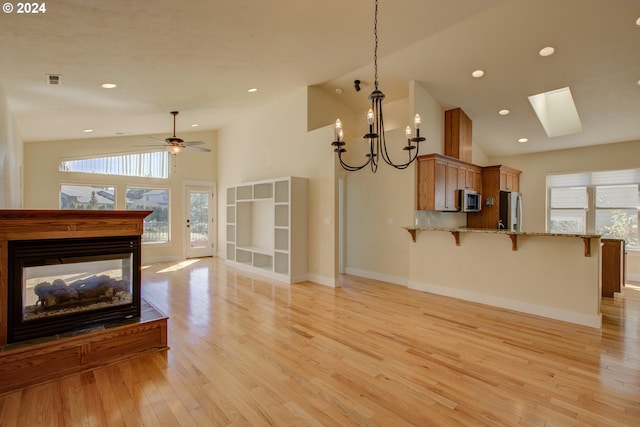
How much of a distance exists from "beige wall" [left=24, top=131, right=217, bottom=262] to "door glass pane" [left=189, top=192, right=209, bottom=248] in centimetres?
28

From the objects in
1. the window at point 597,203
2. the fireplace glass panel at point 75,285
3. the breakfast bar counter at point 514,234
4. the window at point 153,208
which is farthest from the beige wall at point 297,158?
the window at point 597,203

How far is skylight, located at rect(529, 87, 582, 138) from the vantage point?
6.03 meters

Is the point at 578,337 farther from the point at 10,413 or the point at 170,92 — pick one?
the point at 170,92

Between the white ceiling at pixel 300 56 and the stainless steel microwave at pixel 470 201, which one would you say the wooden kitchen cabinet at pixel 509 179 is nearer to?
Result: the stainless steel microwave at pixel 470 201

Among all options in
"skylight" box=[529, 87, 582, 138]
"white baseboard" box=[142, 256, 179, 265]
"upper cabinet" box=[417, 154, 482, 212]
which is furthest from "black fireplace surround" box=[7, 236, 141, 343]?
"skylight" box=[529, 87, 582, 138]

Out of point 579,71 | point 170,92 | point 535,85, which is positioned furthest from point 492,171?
point 170,92

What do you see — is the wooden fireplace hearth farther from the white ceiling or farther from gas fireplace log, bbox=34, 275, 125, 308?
the white ceiling

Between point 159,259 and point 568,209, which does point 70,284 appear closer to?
point 159,259

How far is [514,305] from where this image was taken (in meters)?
4.23

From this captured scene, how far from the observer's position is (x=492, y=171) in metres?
6.85

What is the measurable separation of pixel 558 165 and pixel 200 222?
9255mm

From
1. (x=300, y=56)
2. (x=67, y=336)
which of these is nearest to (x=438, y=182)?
(x=300, y=56)

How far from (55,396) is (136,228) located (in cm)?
140

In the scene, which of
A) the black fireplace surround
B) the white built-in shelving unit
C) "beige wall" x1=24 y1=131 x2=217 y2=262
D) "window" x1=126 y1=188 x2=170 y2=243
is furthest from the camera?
"window" x1=126 y1=188 x2=170 y2=243
